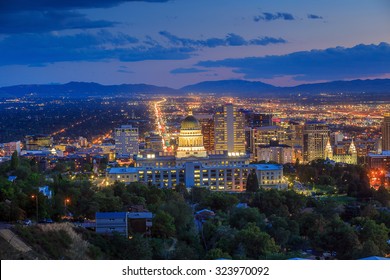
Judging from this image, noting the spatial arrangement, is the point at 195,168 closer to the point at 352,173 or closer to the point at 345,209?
the point at 352,173

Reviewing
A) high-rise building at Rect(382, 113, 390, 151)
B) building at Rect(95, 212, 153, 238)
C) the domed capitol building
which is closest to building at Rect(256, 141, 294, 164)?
high-rise building at Rect(382, 113, 390, 151)

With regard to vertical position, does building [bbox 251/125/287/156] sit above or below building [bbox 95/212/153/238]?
above

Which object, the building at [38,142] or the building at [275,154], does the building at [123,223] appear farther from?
the building at [38,142]

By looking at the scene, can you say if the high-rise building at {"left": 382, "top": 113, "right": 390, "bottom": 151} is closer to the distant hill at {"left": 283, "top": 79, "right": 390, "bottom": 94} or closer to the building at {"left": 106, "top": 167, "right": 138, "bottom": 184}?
the distant hill at {"left": 283, "top": 79, "right": 390, "bottom": 94}

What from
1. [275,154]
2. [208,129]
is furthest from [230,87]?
[208,129]

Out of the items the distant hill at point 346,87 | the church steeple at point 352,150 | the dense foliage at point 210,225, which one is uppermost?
the distant hill at point 346,87

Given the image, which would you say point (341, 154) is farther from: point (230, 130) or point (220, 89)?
point (220, 89)

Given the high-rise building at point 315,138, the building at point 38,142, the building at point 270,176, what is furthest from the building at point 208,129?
the building at point 270,176
